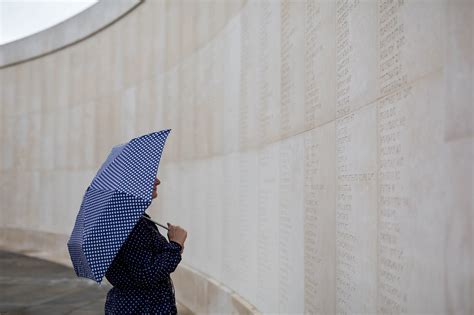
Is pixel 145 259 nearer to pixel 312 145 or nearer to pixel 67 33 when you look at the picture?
pixel 312 145

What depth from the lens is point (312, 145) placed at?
13.5 feet

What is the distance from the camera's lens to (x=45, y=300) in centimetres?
841

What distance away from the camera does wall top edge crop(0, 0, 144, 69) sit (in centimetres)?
1140

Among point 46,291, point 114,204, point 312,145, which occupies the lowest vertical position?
point 46,291

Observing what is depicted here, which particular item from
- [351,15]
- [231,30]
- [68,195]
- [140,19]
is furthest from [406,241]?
[68,195]

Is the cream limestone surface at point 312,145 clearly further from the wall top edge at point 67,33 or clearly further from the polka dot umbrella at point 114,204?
the polka dot umbrella at point 114,204

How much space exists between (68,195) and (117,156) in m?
9.98

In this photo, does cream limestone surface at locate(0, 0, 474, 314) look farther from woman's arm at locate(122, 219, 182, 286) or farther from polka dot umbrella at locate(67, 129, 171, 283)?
polka dot umbrella at locate(67, 129, 171, 283)

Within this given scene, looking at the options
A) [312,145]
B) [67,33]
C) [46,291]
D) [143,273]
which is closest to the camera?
[143,273]

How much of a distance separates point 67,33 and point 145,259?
11.3 meters

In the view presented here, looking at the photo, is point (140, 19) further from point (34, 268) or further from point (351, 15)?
point (351, 15)

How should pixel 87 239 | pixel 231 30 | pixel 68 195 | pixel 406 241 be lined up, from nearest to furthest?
pixel 406 241 → pixel 87 239 → pixel 231 30 → pixel 68 195

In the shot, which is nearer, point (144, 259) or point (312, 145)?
point (144, 259)

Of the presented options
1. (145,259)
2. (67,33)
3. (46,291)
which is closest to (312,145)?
(145,259)
